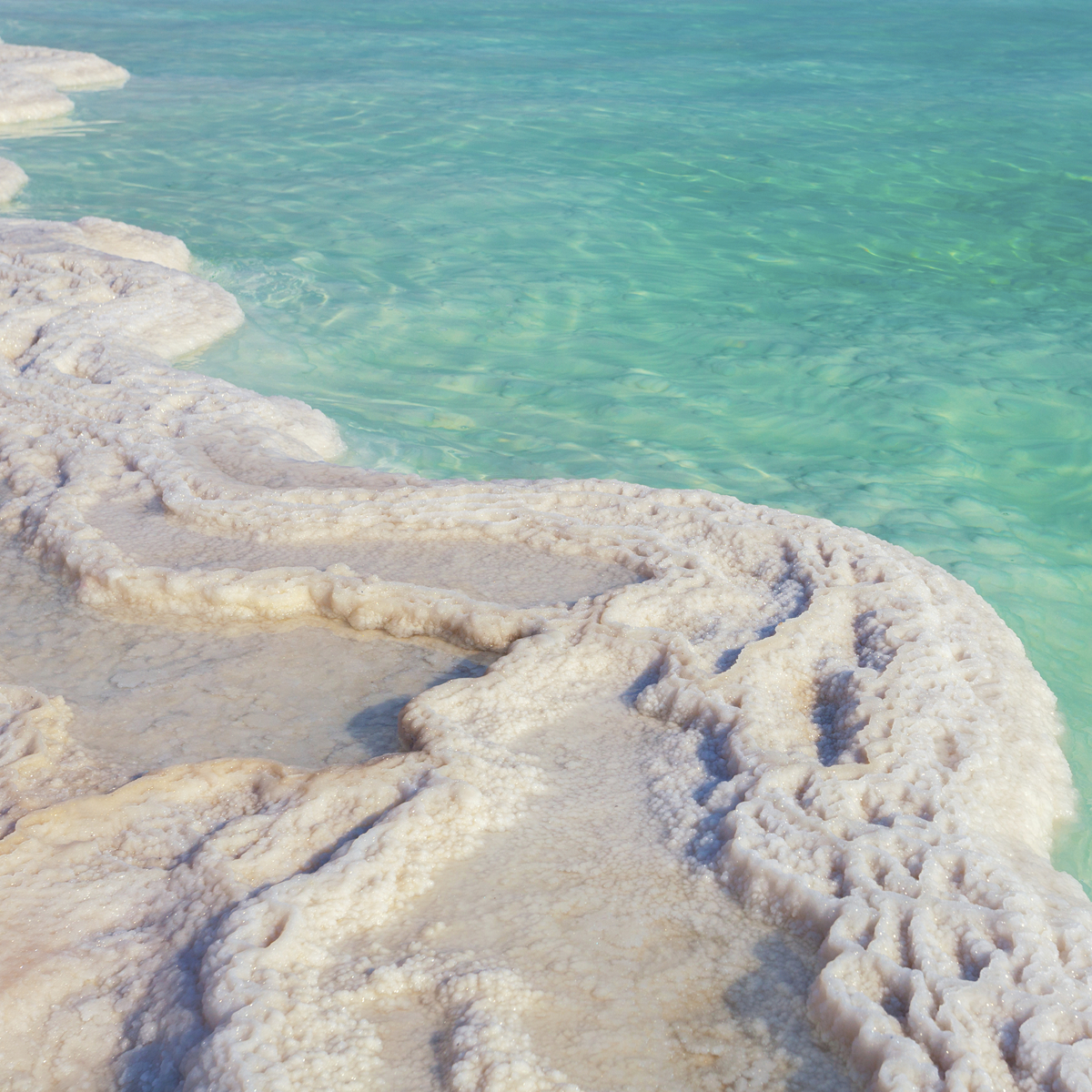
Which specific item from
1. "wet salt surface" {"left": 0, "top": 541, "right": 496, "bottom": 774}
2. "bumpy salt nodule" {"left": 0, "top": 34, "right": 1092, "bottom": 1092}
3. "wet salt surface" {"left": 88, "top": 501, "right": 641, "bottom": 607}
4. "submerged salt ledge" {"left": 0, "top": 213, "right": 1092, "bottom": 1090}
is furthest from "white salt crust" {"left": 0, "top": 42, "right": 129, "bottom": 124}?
"wet salt surface" {"left": 0, "top": 541, "right": 496, "bottom": 774}

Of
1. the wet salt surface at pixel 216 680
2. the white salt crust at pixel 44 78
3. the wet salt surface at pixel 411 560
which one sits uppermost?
the white salt crust at pixel 44 78

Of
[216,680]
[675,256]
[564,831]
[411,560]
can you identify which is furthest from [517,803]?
[675,256]

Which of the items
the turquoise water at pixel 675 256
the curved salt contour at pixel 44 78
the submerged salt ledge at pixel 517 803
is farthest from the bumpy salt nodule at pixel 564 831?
the curved salt contour at pixel 44 78

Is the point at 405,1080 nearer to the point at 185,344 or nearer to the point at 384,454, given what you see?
the point at 384,454

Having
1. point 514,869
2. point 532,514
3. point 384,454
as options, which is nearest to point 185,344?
point 384,454

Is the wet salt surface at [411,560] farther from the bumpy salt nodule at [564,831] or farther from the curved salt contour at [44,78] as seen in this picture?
the curved salt contour at [44,78]

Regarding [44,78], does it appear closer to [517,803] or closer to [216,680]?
[216,680]
